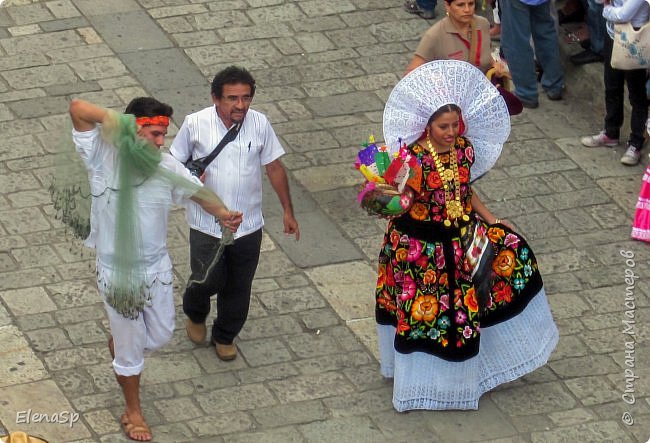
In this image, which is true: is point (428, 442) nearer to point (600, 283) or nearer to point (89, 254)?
point (600, 283)

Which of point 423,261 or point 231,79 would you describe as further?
point 423,261

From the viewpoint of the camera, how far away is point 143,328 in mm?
7277

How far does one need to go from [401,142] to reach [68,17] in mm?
5052

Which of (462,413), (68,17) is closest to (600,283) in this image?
(462,413)

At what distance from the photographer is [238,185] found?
7.71m

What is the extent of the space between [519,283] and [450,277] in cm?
43

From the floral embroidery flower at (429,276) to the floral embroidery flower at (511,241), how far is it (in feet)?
1.48

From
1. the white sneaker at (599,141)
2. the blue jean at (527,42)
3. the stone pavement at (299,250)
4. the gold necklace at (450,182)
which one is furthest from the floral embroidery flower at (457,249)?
the blue jean at (527,42)

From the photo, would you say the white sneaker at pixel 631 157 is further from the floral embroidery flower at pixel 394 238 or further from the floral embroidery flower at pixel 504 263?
the floral embroidery flower at pixel 394 238

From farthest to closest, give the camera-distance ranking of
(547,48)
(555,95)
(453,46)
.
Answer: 1. (555,95)
2. (547,48)
3. (453,46)

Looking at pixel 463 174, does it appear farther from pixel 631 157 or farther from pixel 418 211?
pixel 631 157

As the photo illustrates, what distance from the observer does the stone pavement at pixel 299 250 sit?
7.86m

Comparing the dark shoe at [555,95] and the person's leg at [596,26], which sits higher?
the person's leg at [596,26]

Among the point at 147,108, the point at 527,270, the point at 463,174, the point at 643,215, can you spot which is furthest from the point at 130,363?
the point at 643,215
